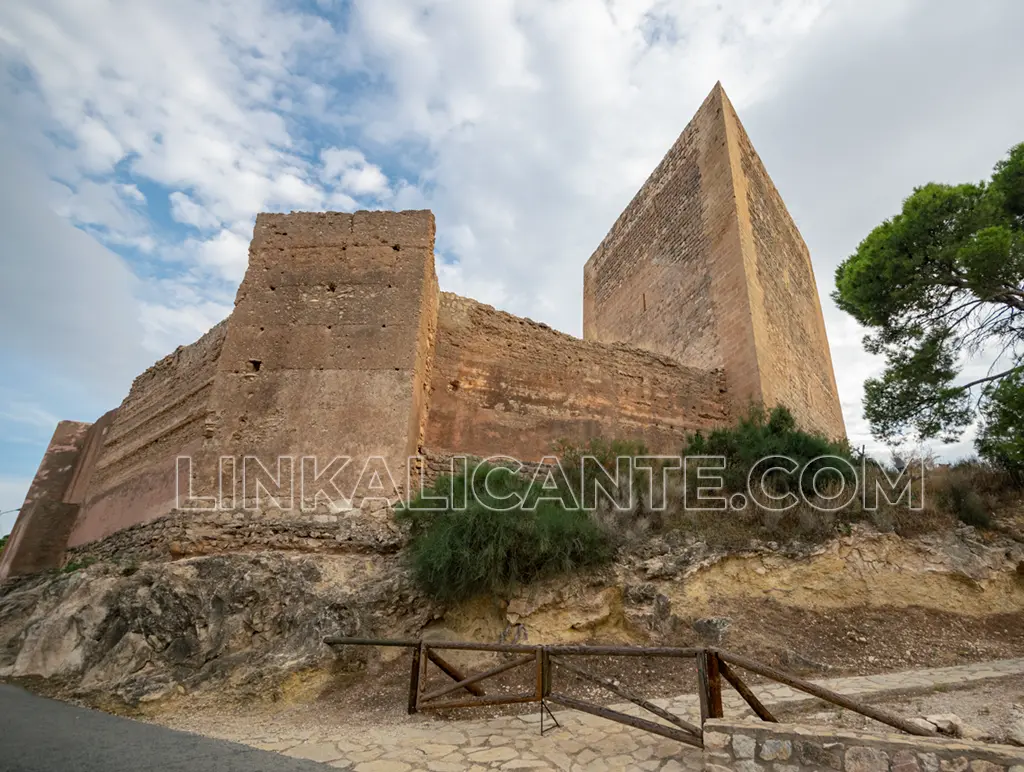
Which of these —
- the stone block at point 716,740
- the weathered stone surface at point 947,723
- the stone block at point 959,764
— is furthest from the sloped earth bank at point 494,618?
the stone block at point 959,764

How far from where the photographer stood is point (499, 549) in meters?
5.10

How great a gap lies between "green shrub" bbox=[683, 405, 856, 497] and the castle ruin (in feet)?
4.04

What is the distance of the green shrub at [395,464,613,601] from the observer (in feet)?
16.7

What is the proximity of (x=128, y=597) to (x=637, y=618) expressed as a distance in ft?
15.6

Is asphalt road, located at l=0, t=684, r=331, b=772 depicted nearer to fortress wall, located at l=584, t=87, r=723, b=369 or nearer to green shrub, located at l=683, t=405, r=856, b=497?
green shrub, located at l=683, t=405, r=856, b=497

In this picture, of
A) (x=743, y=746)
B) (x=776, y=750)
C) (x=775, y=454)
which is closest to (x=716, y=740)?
(x=743, y=746)

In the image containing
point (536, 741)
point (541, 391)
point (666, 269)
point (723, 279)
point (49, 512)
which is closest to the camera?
point (536, 741)

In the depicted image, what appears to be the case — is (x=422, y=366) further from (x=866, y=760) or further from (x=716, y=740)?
(x=866, y=760)

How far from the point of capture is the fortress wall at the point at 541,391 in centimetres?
793

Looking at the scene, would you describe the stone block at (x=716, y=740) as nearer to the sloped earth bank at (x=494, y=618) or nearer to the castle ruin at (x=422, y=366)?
the sloped earth bank at (x=494, y=618)

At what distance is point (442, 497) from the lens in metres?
5.98

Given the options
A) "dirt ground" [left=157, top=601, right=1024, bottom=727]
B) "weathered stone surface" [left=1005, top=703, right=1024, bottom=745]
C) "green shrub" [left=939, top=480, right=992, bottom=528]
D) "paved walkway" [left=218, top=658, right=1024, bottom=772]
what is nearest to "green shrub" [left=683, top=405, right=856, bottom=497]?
"green shrub" [left=939, top=480, right=992, bottom=528]

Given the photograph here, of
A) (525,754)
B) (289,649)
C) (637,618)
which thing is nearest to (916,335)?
(637,618)

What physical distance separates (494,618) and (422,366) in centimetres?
343
